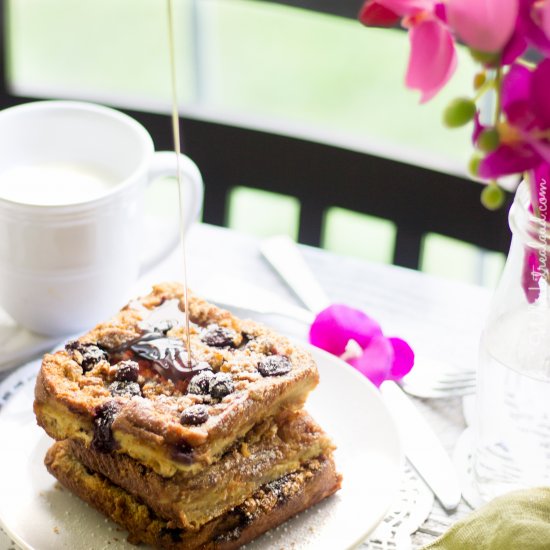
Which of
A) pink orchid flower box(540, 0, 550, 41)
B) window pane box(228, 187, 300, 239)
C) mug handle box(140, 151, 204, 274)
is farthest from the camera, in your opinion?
window pane box(228, 187, 300, 239)

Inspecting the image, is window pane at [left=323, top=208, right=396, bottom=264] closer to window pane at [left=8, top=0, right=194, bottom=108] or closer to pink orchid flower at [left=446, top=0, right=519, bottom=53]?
window pane at [left=8, top=0, right=194, bottom=108]

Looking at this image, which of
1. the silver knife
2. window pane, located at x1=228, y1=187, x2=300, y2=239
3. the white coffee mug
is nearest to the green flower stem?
the silver knife

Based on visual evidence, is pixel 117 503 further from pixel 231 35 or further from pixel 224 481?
pixel 231 35

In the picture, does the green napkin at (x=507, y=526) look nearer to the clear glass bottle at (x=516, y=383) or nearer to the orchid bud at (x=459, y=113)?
the clear glass bottle at (x=516, y=383)

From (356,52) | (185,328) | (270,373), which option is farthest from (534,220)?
(356,52)

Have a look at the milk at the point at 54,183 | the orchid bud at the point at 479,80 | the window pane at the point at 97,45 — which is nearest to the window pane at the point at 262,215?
the window pane at the point at 97,45

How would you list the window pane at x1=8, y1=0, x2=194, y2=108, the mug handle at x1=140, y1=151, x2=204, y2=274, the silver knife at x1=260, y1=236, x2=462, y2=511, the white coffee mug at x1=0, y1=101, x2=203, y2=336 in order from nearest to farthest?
A: the silver knife at x1=260, y1=236, x2=462, y2=511 < the white coffee mug at x1=0, y1=101, x2=203, y2=336 < the mug handle at x1=140, y1=151, x2=204, y2=274 < the window pane at x1=8, y1=0, x2=194, y2=108
